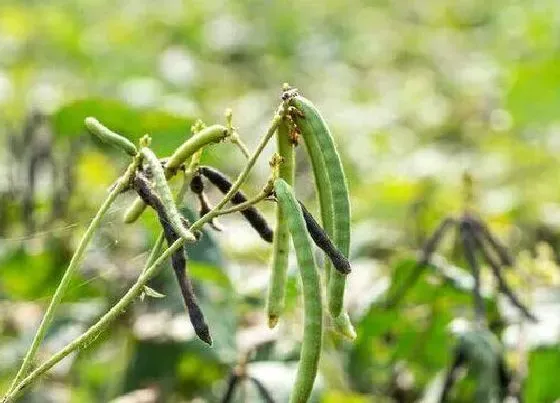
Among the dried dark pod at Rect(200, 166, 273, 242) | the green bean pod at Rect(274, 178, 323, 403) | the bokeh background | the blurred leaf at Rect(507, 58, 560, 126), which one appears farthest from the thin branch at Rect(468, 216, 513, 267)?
the blurred leaf at Rect(507, 58, 560, 126)

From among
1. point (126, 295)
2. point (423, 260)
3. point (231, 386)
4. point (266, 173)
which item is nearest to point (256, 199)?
point (126, 295)

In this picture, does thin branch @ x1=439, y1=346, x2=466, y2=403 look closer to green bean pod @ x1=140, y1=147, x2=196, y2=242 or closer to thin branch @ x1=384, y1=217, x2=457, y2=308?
thin branch @ x1=384, y1=217, x2=457, y2=308

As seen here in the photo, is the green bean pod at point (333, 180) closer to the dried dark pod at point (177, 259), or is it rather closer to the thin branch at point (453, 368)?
the dried dark pod at point (177, 259)

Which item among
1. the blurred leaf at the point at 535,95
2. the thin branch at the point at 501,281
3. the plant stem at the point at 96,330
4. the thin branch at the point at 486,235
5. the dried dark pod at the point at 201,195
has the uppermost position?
the blurred leaf at the point at 535,95

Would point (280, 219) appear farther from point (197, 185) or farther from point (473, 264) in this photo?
point (473, 264)

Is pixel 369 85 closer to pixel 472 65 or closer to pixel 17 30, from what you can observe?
pixel 472 65

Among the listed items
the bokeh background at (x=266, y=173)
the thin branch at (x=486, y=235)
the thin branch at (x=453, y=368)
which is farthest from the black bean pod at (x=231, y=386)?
the thin branch at (x=486, y=235)

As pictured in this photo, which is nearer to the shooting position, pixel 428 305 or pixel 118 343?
pixel 428 305

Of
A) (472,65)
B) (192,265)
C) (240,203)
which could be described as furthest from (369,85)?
(240,203)
